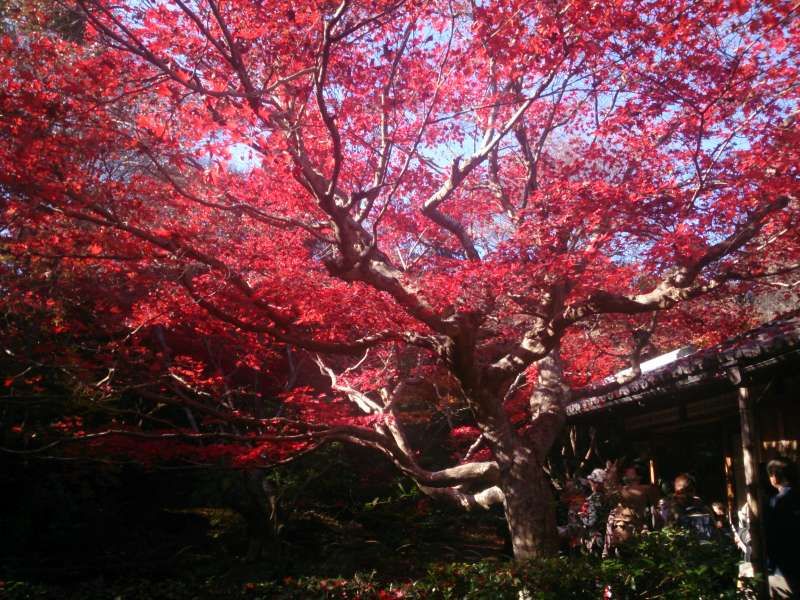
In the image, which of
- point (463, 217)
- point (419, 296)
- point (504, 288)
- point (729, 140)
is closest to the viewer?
point (419, 296)

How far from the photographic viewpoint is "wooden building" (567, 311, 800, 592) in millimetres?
5754

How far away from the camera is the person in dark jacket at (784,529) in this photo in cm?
520

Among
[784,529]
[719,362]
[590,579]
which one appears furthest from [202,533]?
[784,529]

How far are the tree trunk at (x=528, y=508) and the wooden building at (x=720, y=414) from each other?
5.59 feet

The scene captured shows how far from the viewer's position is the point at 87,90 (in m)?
7.41

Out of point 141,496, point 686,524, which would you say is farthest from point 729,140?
point 141,496

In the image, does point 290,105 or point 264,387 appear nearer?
point 290,105

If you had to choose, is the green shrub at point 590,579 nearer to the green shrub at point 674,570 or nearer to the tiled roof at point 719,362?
the green shrub at point 674,570

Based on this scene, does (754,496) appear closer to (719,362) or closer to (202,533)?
(719,362)

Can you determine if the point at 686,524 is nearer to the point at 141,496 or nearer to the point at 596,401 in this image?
the point at 596,401

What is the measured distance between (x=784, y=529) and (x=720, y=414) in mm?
3664

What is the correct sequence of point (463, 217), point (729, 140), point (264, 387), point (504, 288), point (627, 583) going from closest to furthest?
point (627, 583) → point (729, 140) → point (504, 288) → point (463, 217) → point (264, 387)

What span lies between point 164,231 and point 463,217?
5.81 m

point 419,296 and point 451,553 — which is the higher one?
point 419,296
